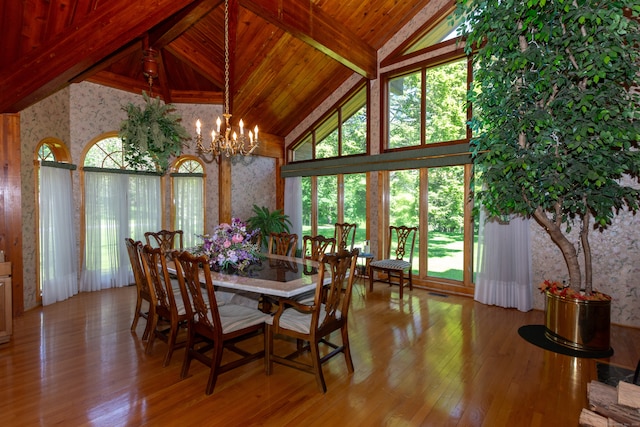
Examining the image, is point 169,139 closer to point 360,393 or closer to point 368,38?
point 360,393

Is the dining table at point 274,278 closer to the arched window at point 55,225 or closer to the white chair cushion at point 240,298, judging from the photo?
the white chair cushion at point 240,298

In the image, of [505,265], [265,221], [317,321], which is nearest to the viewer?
[317,321]

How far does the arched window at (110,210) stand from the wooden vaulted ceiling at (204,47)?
1.23 metres

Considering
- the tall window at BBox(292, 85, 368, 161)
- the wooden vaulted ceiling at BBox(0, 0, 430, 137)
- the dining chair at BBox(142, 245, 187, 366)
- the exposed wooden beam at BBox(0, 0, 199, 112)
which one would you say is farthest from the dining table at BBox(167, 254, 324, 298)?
the tall window at BBox(292, 85, 368, 161)

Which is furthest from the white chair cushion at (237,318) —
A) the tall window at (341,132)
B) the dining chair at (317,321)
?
the tall window at (341,132)

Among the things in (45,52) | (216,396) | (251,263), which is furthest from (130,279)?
(216,396)

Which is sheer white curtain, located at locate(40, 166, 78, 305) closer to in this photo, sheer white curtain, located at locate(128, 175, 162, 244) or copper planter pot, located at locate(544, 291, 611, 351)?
sheer white curtain, located at locate(128, 175, 162, 244)

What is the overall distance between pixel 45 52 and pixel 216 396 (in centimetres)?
351

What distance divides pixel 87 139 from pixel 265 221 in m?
3.25

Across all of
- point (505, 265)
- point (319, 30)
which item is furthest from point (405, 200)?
point (319, 30)

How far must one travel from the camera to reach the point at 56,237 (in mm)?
4758

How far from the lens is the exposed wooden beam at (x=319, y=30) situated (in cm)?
429

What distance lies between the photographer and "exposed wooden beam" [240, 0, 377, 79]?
429cm

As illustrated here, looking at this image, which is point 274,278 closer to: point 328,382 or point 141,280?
point 328,382
